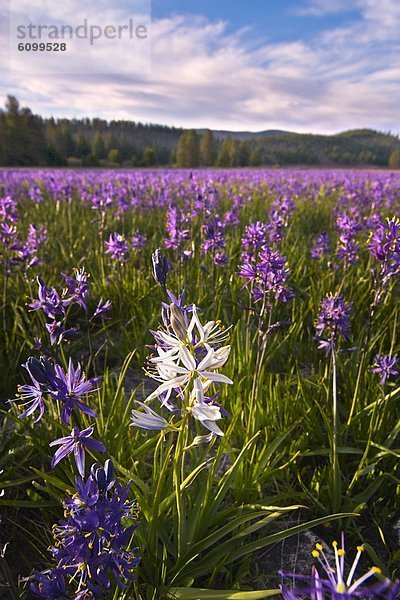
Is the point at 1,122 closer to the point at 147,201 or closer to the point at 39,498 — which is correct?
the point at 147,201

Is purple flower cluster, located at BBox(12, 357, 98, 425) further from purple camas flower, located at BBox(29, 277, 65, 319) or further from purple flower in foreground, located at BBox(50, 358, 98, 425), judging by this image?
purple camas flower, located at BBox(29, 277, 65, 319)

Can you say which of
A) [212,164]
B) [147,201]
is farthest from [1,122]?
[147,201]

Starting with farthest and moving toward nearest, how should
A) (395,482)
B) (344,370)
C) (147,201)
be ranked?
1. (147,201)
2. (344,370)
3. (395,482)

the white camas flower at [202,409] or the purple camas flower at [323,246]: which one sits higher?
the white camas flower at [202,409]

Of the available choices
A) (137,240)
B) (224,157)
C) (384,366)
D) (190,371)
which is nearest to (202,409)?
(190,371)

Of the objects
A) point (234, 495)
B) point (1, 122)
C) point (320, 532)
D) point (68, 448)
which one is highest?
point (1, 122)

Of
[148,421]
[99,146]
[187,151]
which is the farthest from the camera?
[99,146]

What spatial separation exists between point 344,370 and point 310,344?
0.59m

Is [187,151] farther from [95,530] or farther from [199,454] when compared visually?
[95,530]

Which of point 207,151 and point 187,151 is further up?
point 207,151

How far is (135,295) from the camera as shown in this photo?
162 inches

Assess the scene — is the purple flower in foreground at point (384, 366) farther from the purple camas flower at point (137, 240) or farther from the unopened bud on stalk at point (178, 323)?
the purple camas flower at point (137, 240)

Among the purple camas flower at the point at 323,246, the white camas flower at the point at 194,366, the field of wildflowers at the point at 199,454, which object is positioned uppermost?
the white camas flower at the point at 194,366

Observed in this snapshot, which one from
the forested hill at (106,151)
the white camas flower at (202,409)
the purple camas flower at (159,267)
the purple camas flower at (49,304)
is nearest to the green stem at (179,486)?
the white camas flower at (202,409)
